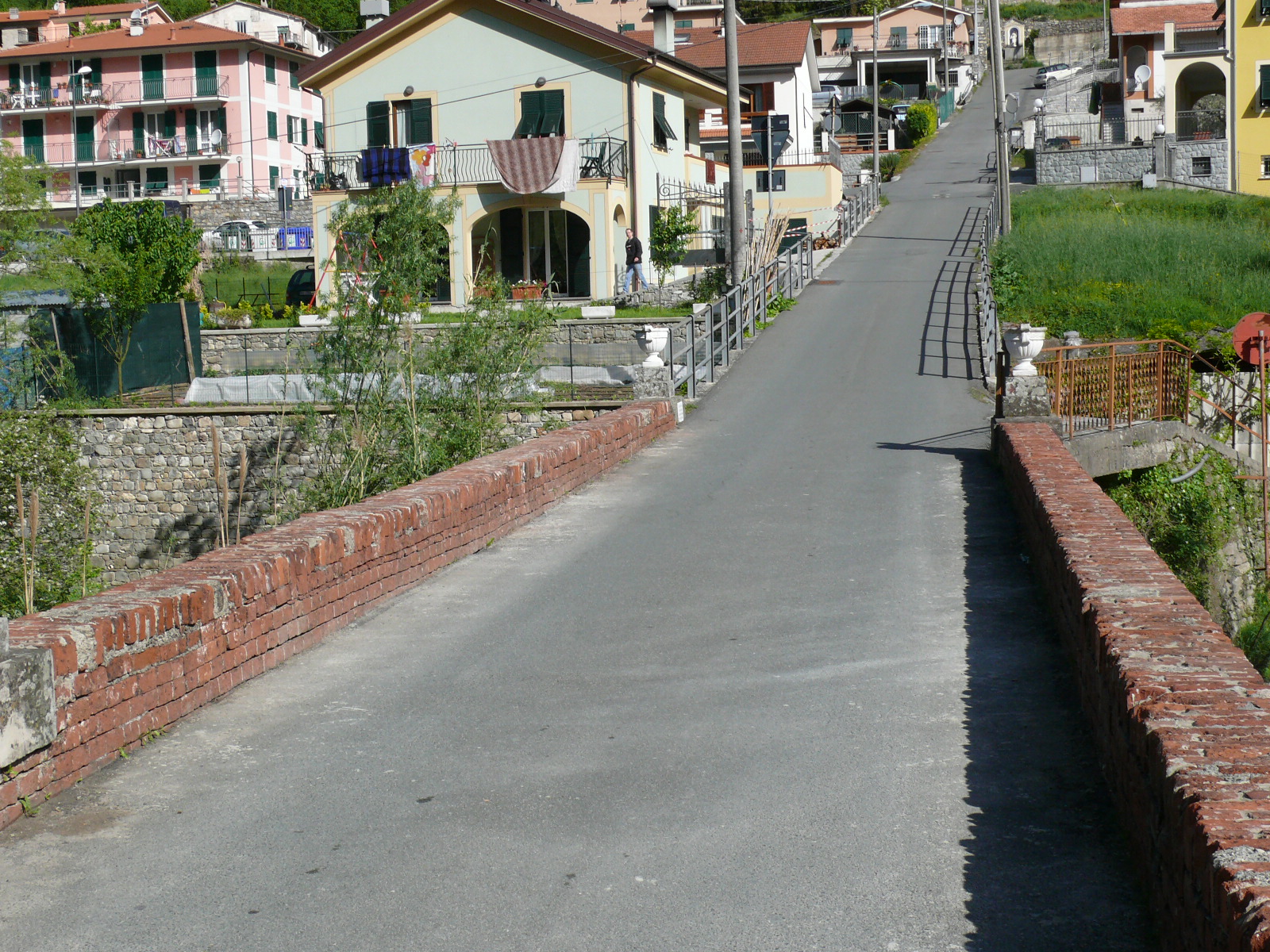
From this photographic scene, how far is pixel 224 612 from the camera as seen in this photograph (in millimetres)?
6816

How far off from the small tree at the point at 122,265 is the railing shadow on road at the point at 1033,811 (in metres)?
22.4

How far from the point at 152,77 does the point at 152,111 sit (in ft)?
5.28

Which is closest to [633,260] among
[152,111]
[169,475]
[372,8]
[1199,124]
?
[372,8]

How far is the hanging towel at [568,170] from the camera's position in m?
32.0

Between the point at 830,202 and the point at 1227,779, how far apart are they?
45478 millimetres

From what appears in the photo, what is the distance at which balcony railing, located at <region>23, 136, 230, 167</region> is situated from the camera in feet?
208

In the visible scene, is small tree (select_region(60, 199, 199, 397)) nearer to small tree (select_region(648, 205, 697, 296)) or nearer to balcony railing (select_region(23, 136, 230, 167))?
small tree (select_region(648, 205, 697, 296))

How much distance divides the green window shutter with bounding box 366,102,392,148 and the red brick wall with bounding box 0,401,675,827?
84.6 ft

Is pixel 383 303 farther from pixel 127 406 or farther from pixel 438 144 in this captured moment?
pixel 438 144

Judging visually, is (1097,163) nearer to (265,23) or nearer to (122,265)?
(122,265)

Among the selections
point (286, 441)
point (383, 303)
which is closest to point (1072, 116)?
point (286, 441)

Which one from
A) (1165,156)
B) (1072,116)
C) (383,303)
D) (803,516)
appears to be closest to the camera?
(803,516)

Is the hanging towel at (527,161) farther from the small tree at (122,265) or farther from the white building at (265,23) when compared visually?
the white building at (265,23)

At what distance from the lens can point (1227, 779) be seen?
3.93 m
